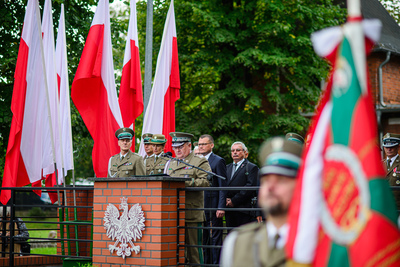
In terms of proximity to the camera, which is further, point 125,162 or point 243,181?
point 243,181

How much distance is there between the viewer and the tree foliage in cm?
1848

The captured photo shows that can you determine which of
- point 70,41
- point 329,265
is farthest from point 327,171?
point 70,41

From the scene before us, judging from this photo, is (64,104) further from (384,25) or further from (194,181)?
(384,25)

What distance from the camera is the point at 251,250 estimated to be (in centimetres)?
257

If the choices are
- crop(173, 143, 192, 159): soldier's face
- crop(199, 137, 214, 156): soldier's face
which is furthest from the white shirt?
crop(199, 137, 214, 156): soldier's face

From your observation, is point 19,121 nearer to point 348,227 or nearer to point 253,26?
point 348,227

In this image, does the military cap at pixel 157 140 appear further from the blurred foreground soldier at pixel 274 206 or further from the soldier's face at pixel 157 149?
the blurred foreground soldier at pixel 274 206

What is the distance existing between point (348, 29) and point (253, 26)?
673 inches

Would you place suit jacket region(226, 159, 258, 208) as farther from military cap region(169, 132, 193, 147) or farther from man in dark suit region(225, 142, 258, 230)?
military cap region(169, 132, 193, 147)

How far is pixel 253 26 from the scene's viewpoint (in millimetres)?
19172

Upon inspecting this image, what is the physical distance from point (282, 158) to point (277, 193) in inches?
6.4

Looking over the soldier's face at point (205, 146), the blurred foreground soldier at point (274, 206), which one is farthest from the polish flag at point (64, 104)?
the blurred foreground soldier at point (274, 206)

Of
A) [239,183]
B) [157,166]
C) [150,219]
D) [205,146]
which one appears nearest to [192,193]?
[150,219]

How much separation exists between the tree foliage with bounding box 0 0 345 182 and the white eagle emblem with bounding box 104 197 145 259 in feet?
36.3
